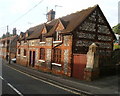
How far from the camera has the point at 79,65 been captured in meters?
15.1

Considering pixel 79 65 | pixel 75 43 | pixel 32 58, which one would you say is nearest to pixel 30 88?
pixel 79 65

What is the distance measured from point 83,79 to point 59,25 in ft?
26.3

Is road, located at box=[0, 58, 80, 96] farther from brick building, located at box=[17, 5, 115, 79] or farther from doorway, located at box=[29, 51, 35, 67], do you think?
doorway, located at box=[29, 51, 35, 67]

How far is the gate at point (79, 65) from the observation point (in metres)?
14.6

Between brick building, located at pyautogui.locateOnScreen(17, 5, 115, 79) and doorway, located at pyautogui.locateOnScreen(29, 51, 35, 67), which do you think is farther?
doorway, located at pyautogui.locateOnScreen(29, 51, 35, 67)

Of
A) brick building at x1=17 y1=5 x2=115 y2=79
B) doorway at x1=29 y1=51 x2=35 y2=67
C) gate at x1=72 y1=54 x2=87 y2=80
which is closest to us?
gate at x1=72 y1=54 x2=87 y2=80

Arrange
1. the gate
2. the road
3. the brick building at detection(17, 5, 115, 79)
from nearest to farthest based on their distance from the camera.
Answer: the road
the gate
the brick building at detection(17, 5, 115, 79)

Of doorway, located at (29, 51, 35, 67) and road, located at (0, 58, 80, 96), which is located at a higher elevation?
Result: doorway, located at (29, 51, 35, 67)

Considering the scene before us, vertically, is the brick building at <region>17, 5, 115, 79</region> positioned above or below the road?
above

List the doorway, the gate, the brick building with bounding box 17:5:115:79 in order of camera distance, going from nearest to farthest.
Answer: the gate, the brick building with bounding box 17:5:115:79, the doorway

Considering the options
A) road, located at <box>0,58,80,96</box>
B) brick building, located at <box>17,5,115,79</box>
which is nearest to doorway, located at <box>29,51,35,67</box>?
brick building, located at <box>17,5,115,79</box>

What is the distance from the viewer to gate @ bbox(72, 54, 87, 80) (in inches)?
574

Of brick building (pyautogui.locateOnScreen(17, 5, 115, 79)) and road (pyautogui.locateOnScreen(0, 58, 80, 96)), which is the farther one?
brick building (pyautogui.locateOnScreen(17, 5, 115, 79))

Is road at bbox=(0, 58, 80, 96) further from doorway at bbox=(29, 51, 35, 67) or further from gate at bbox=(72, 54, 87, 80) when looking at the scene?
doorway at bbox=(29, 51, 35, 67)
